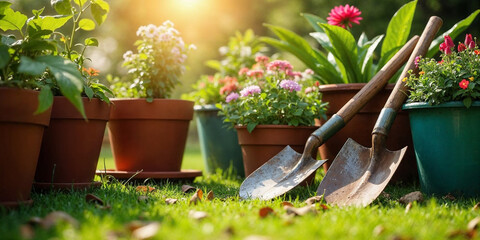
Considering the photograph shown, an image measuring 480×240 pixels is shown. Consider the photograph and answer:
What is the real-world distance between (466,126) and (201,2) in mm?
14615

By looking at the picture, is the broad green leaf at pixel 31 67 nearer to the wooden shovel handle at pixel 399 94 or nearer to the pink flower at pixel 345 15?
the wooden shovel handle at pixel 399 94

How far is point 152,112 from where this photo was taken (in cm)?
306

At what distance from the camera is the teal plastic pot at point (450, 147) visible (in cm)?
216

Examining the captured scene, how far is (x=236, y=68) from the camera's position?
4.61 metres

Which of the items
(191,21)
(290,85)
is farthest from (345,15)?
(191,21)

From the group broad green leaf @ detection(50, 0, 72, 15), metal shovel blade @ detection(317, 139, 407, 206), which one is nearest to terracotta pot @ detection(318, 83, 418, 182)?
metal shovel blade @ detection(317, 139, 407, 206)

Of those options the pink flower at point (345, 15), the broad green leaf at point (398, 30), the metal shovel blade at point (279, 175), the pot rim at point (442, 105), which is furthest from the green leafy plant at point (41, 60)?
the broad green leaf at point (398, 30)

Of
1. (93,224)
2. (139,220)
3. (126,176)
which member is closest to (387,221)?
(139,220)

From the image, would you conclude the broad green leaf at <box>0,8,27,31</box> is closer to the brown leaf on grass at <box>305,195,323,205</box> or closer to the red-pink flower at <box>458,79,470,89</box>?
the brown leaf on grass at <box>305,195,323,205</box>

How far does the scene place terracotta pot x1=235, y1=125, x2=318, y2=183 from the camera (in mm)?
2785

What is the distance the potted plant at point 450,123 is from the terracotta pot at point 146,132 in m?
1.55

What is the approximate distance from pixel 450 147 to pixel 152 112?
5.94ft

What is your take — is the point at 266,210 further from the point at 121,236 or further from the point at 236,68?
the point at 236,68

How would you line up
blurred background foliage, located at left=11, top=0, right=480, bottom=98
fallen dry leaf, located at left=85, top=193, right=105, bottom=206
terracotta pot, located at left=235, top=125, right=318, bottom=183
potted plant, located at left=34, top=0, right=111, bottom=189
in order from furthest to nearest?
blurred background foliage, located at left=11, top=0, right=480, bottom=98 < terracotta pot, located at left=235, top=125, right=318, bottom=183 < potted plant, located at left=34, top=0, right=111, bottom=189 < fallen dry leaf, located at left=85, top=193, right=105, bottom=206
